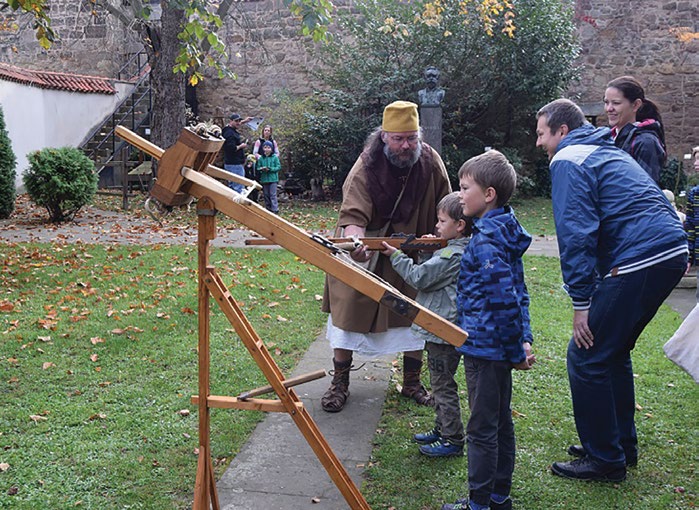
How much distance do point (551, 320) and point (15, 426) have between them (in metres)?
4.79

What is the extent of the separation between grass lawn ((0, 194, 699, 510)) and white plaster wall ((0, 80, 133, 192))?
9.55 meters

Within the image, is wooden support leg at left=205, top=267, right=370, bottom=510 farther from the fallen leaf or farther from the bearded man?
the fallen leaf

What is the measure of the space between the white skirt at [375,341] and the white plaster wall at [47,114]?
13.2m

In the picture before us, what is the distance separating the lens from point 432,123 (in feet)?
38.4

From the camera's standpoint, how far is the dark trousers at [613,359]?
3301 mm

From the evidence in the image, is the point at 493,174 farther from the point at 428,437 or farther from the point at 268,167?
the point at 268,167

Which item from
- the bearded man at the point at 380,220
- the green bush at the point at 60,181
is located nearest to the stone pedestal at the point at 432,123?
the green bush at the point at 60,181

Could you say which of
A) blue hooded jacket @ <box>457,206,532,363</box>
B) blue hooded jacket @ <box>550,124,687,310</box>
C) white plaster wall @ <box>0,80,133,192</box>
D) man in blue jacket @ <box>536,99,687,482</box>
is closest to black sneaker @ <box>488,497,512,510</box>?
man in blue jacket @ <box>536,99,687,482</box>

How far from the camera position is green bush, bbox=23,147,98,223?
1226cm

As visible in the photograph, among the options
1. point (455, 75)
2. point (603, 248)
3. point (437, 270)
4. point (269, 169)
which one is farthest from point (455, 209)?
point (455, 75)

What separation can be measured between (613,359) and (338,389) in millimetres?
1861

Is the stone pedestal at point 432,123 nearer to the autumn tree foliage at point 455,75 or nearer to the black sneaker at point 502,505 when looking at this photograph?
the autumn tree foliage at point 455,75

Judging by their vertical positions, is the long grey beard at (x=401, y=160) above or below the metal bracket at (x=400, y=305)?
above

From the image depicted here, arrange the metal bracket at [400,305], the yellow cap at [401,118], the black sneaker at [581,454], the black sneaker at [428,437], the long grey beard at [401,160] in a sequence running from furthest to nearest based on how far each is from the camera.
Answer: the long grey beard at [401,160] → the yellow cap at [401,118] → the black sneaker at [428,437] → the black sneaker at [581,454] → the metal bracket at [400,305]
